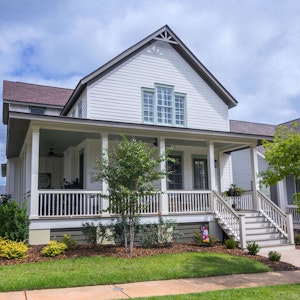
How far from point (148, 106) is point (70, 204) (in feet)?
20.3

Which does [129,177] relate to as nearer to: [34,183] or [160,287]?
[34,183]

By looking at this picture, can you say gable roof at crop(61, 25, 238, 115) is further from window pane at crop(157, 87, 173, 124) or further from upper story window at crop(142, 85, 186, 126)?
window pane at crop(157, 87, 173, 124)

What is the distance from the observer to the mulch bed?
9305mm

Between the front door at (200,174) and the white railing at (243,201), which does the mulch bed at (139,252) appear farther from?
the front door at (200,174)

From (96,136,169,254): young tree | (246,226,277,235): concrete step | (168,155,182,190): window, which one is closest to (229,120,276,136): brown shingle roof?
(168,155,182,190): window

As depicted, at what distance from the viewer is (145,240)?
11273 mm

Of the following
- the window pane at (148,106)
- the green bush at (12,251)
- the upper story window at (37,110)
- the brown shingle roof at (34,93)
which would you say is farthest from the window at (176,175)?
the upper story window at (37,110)

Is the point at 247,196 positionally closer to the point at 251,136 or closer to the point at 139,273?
the point at 251,136

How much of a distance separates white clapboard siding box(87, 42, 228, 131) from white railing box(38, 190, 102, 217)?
13.3 ft

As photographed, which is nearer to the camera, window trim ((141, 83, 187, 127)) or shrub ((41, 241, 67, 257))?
shrub ((41, 241, 67, 257))

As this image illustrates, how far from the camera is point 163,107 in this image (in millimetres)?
16031

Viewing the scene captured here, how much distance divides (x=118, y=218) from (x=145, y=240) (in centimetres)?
116

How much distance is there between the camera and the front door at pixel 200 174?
16969 mm

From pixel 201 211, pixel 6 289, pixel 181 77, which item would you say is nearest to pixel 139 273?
pixel 6 289
